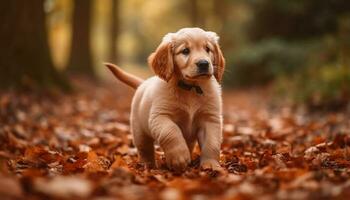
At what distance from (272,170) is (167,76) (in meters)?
Answer: 1.15

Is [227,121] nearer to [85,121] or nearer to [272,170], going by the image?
[85,121]

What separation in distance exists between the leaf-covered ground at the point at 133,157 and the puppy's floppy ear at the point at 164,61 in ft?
2.34

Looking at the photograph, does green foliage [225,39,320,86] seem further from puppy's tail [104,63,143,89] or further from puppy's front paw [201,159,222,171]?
puppy's front paw [201,159,222,171]

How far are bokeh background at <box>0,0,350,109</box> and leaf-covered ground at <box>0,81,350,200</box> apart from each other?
0.56 metres

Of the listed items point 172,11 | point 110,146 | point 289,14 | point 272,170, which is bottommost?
point 272,170

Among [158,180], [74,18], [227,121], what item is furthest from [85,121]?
[74,18]

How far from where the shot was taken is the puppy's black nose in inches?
156

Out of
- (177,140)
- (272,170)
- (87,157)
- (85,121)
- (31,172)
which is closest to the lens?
(31,172)

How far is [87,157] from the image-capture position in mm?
4230

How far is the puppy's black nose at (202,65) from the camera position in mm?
A: 3963

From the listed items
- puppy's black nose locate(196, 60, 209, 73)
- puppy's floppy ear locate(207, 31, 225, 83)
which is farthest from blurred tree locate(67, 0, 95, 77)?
puppy's black nose locate(196, 60, 209, 73)

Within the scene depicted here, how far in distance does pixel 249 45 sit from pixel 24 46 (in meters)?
11.4

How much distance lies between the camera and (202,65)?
396cm

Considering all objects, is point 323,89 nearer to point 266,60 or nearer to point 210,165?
point 210,165
